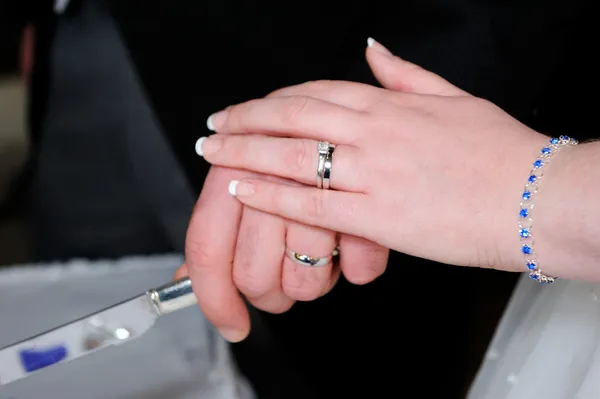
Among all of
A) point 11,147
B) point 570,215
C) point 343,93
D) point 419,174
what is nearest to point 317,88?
point 343,93

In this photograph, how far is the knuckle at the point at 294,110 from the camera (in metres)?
0.52

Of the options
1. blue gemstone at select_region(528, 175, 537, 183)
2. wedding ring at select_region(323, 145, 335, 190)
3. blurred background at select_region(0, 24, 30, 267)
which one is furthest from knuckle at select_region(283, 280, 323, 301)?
blurred background at select_region(0, 24, 30, 267)

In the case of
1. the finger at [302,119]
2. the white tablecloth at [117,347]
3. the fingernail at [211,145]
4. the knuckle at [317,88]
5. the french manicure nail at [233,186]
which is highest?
the knuckle at [317,88]

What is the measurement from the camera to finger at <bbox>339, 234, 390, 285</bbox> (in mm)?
534

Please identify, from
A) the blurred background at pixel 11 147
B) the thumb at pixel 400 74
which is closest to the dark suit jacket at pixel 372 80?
the thumb at pixel 400 74

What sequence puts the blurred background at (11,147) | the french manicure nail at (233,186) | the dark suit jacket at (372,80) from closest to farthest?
the french manicure nail at (233,186), the dark suit jacket at (372,80), the blurred background at (11,147)

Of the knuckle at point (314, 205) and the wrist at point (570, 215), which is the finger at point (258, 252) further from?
the wrist at point (570, 215)

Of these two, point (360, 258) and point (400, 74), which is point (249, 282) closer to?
point (360, 258)

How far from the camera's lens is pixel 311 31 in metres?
0.73

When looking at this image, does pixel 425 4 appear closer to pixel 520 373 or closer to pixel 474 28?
pixel 474 28

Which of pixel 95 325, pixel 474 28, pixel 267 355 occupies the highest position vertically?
pixel 474 28

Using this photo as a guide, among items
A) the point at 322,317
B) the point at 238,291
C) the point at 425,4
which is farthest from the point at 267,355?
the point at 425,4

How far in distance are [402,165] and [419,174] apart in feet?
0.05

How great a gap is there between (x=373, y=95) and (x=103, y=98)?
1.68 feet
